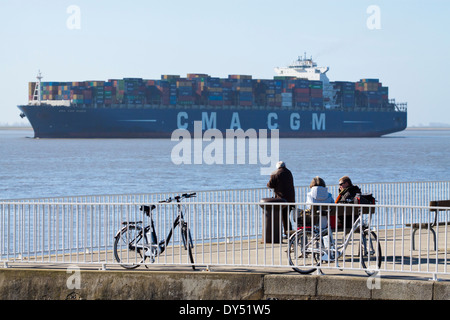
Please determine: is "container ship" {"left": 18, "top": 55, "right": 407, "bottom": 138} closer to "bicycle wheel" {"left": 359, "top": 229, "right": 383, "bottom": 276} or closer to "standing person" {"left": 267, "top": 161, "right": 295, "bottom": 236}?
"standing person" {"left": 267, "top": 161, "right": 295, "bottom": 236}

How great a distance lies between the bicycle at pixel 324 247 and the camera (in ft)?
27.6

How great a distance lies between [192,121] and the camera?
11125 cm

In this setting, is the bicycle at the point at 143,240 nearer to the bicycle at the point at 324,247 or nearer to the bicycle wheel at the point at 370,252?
the bicycle at the point at 324,247

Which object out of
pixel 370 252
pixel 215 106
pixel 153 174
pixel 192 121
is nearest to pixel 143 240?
pixel 370 252

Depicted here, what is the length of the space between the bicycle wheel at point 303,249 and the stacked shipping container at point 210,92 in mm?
100846

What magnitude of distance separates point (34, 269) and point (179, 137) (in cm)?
10962

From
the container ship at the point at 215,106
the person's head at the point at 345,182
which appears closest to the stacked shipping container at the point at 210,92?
the container ship at the point at 215,106

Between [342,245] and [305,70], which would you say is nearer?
[342,245]

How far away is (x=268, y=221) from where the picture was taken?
428 inches

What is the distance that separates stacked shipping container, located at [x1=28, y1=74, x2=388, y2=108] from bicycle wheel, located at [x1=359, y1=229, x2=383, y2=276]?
331ft

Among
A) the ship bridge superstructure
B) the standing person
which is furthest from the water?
the ship bridge superstructure

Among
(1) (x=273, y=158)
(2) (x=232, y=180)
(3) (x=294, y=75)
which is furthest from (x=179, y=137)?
(2) (x=232, y=180)

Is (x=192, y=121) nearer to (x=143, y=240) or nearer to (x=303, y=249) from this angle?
(x=143, y=240)

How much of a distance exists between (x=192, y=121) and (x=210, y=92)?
253 inches
